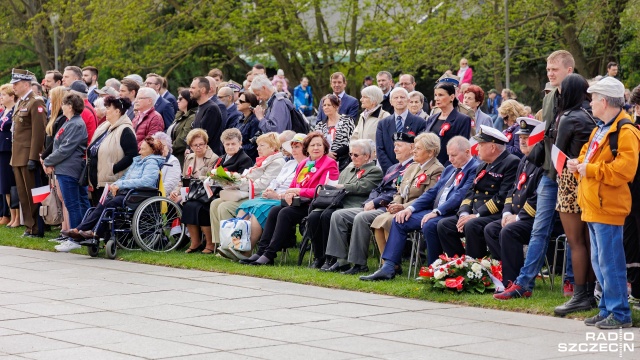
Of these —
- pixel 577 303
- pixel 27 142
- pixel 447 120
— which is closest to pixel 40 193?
pixel 27 142

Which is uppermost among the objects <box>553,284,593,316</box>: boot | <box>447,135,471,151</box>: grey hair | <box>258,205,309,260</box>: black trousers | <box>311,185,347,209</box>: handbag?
<box>447,135,471,151</box>: grey hair

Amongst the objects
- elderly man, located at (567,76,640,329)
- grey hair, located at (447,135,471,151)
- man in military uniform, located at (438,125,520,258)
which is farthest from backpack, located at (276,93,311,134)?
elderly man, located at (567,76,640,329)

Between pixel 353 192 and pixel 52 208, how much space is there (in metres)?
5.10

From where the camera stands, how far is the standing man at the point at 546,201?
30.7 ft

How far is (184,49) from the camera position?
107 feet

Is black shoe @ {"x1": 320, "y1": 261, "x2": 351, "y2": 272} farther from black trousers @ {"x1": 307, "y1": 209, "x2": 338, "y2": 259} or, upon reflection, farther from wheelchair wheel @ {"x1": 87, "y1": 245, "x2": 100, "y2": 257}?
wheelchair wheel @ {"x1": 87, "y1": 245, "x2": 100, "y2": 257}

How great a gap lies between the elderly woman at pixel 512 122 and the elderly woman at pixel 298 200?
205cm

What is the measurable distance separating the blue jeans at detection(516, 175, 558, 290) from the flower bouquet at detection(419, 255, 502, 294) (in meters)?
0.40

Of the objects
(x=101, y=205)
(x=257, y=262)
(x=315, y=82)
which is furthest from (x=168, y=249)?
(x=315, y=82)

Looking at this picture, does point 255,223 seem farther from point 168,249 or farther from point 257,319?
point 257,319

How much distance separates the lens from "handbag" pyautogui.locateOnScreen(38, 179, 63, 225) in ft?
49.6

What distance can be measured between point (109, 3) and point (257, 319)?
24.6 m

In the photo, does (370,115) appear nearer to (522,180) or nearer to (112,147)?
(112,147)

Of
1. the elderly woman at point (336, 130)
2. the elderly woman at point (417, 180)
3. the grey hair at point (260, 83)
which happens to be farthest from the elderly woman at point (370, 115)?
the elderly woman at point (417, 180)
